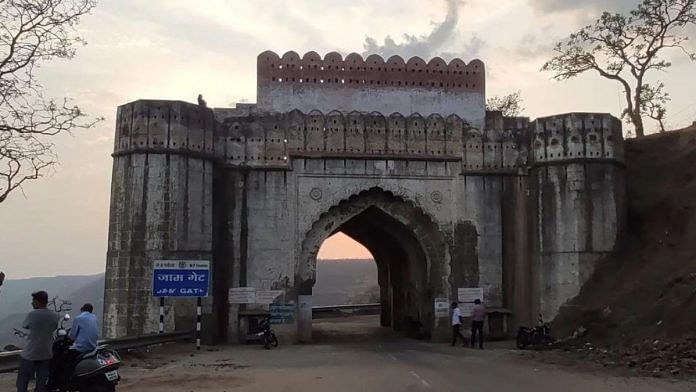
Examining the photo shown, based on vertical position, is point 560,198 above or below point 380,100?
below

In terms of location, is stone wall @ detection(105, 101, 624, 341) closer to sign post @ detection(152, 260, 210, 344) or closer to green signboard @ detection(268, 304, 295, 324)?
green signboard @ detection(268, 304, 295, 324)

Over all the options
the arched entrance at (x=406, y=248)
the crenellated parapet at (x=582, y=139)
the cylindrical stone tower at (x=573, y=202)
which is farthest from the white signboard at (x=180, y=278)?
the crenellated parapet at (x=582, y=139)

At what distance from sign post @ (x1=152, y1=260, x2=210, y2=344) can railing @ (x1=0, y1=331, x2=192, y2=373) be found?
372 millimetres

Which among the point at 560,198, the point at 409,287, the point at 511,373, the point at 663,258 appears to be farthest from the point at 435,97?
the point at 511,373

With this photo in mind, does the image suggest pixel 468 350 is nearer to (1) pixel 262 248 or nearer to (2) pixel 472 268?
(2) pixel 472 268

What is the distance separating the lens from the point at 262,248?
720 inches

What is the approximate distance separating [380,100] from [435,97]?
5.50ft

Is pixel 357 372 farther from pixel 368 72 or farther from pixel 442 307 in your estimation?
pixel 368 72

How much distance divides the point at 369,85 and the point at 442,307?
6.78 meters

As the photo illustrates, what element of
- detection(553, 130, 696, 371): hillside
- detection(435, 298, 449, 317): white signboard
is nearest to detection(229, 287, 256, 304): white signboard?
detection(435, 298, 449, 317): white signboard

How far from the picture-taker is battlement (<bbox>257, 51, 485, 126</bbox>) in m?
19.8

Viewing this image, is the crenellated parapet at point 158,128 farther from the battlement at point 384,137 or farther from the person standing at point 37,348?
the person standing at point 37,348

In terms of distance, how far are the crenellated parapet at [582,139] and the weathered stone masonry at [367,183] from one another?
0.04 m

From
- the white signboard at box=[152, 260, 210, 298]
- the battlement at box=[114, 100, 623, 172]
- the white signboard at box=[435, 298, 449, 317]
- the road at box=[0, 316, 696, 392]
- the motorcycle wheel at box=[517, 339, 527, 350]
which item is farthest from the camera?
the white signboard at box=[435, 298, 449, 317]
